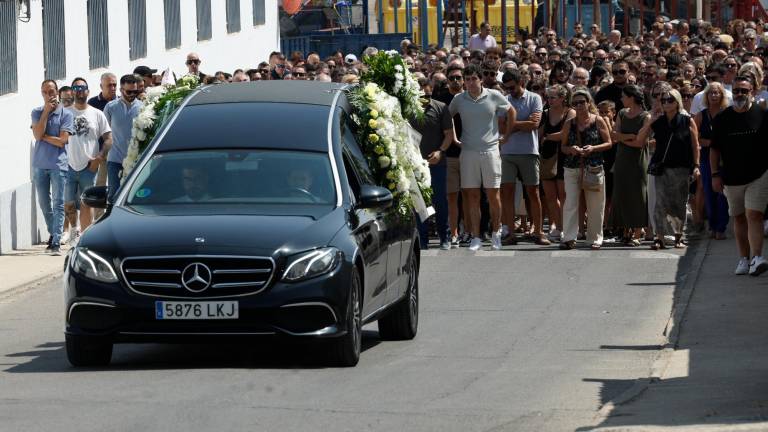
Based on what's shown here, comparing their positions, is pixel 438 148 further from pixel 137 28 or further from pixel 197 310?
pixel 137 28

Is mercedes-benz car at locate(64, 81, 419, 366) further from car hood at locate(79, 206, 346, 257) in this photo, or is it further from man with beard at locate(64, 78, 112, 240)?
man with beard at locate(64, 78, 112, 240)

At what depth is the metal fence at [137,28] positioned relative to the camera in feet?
105

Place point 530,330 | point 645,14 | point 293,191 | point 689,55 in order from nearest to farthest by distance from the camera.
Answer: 1. point 293,191
2. point 530,330
3. point 689,55
4. point 645,14

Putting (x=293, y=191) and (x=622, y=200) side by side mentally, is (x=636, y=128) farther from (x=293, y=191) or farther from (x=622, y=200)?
(x=293, y=191)

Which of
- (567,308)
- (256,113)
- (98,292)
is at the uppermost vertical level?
(256,113)

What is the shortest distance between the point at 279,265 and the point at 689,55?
19.5 meters

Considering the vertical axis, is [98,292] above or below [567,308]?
above

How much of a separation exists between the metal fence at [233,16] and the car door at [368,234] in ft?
97.7

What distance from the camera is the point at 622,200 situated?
21.6 meters

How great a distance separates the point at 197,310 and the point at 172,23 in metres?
25.4

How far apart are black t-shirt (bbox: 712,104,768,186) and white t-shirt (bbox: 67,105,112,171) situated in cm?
740

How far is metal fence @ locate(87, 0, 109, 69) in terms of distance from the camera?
2889 centimetres

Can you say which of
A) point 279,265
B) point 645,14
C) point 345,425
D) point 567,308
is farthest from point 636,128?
point 645,14

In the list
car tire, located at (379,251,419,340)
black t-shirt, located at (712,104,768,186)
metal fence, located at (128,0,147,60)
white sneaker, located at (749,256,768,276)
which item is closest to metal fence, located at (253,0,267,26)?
metal fence, located at (128,0,147,60)
